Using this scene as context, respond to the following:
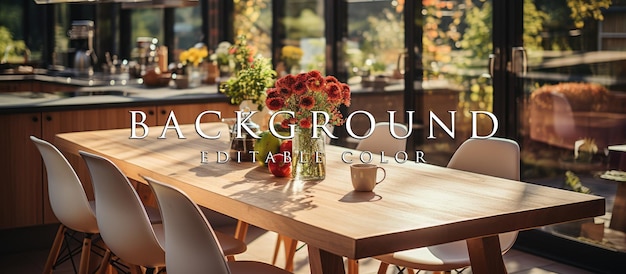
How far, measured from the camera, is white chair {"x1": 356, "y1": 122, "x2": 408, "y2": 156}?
409 cm

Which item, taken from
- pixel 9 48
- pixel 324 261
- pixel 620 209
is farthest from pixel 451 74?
pixel 9 48

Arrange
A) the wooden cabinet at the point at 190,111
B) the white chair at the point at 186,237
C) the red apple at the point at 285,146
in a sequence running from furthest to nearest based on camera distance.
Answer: the wooden cabinet at the point at 190,111 → the red apple at the point at 285,146 → the white chair at the point at 186,237

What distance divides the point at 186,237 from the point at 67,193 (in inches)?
49.3

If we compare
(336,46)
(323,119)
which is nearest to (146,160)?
(323,119)

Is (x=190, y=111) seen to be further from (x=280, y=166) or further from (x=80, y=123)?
(x=280, y=166)

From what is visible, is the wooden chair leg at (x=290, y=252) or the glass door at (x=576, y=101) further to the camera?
the glass door at (x=576, y=101)

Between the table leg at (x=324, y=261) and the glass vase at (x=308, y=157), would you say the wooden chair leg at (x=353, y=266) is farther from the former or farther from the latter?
the table leg at (x=324, y=261)

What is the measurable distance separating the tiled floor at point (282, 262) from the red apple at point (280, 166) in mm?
1510

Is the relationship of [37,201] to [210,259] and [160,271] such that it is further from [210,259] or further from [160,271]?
[210,259]

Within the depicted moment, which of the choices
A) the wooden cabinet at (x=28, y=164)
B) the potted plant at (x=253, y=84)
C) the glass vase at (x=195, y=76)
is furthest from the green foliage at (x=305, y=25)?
the potted plant at (x=253, y=84)

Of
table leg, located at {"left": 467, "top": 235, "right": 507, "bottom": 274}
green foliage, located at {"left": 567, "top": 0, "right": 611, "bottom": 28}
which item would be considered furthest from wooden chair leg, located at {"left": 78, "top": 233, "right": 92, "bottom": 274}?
green foliage, located at {"left": 567, "top": 0, "right": 611, "bottom": 28}

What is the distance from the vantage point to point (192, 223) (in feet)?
8.40

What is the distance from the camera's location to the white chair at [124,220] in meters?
3.08

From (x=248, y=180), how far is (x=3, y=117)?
2.47 m
